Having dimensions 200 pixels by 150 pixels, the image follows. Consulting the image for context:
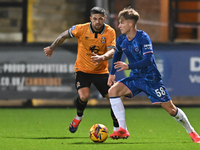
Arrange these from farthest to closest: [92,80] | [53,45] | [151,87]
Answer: [92,80] < [53,45] < [151,87]

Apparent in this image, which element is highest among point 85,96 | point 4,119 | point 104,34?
point 104,34

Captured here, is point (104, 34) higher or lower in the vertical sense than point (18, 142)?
higher

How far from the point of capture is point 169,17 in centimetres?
1273

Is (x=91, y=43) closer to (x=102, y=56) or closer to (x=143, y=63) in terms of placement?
(x=102, y=56)

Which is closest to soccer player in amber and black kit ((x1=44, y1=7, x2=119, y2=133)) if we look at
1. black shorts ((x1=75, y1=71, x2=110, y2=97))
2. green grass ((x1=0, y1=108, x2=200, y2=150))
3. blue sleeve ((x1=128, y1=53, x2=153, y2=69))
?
black shorts ((x1=75, y1=71, x2=110, y2=97))

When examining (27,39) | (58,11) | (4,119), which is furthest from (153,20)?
(4,119)

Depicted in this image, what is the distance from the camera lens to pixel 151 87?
6621mm

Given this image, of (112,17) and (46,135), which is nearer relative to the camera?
(46,135)

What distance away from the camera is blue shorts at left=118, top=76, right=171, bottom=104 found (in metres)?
6.57

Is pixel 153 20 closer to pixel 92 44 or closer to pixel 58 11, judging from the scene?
pixel 58 11

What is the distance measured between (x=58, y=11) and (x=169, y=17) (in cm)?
298

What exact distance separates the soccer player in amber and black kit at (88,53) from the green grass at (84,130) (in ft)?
1.90

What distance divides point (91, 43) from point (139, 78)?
128 centimetres

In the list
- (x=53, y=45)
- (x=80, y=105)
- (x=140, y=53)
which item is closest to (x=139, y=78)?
(x=140, y=53)
